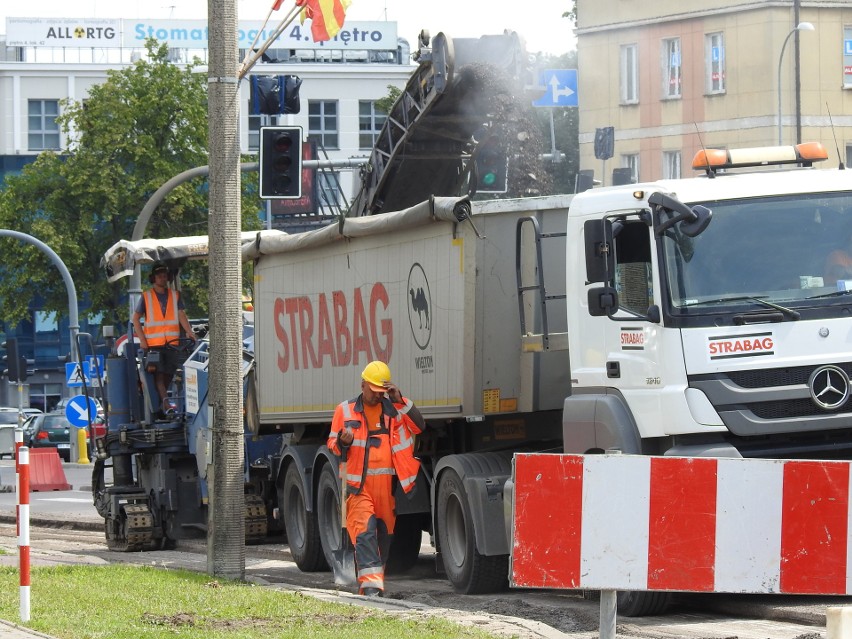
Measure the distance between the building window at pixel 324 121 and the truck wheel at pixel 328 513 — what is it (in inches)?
2531

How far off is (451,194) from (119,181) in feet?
104

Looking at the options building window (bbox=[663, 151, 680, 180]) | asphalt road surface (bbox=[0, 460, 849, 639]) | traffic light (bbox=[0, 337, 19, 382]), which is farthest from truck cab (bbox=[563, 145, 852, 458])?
building window (bbox=[663, 151, 680, 180])

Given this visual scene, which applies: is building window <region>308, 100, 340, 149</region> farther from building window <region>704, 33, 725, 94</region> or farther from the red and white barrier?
the red and white barrier

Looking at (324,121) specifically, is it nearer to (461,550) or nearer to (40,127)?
(40,127)

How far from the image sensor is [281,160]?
15.8 meters

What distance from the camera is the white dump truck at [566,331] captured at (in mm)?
10453

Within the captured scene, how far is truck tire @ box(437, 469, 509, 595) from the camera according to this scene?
12.5 metres

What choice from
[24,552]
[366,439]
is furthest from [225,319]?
[24,552]

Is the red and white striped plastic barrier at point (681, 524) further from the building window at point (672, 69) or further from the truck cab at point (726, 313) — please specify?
the building window at point (672, 69)

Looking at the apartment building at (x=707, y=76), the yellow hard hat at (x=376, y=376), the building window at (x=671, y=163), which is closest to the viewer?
the yellow hard hat at (x=376, y=376)

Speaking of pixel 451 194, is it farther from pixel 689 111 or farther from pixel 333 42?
pixel 333 42

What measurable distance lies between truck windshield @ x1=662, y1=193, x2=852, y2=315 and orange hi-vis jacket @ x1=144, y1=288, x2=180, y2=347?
959 centimetres

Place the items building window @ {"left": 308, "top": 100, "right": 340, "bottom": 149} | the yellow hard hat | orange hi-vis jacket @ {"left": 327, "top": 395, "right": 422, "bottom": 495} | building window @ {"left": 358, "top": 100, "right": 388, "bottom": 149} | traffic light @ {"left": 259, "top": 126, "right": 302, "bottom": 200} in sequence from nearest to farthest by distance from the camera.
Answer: the yellow hard hat < orange hi-vis jacket @ {"left": 327, "top": 395, "right": 422, "bottom": 495} < traffic light @ {"left": 259, "top": 126, "right": 302, "bottom": 200} < building window @ {"left": 308, "top": 100, "right": 340, "bottom": 149} < building window @ {"left": 358, "top": 100, "right": 388, "bottom": 149}

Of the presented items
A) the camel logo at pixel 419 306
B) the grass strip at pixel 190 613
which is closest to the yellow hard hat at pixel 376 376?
the camel logo at pixel 419 306
